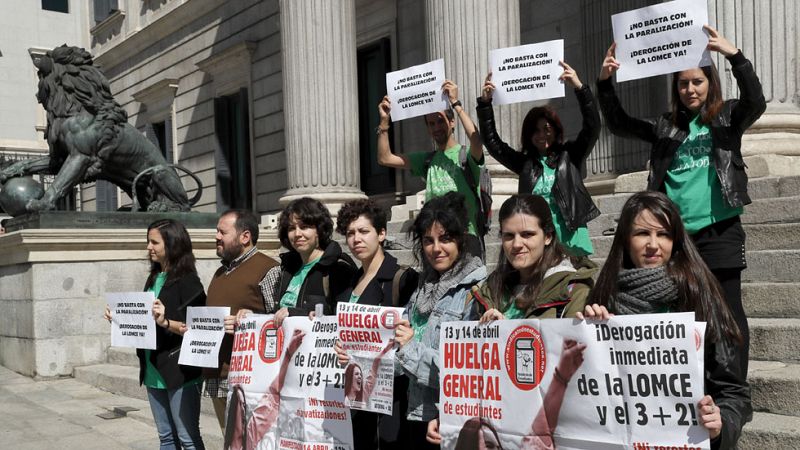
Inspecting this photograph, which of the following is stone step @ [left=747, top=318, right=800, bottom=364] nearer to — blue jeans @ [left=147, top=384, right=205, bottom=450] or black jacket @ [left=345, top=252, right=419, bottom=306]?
black jacket @ [left=345, top=252, right=419, bottom=306]

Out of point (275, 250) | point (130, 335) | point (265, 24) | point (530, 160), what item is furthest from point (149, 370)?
point (265, 24)

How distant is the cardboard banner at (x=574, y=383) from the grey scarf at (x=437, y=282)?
24cm

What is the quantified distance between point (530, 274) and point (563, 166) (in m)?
1.53

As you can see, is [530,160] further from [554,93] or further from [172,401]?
[172,401]

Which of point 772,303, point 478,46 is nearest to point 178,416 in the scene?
point 772,303

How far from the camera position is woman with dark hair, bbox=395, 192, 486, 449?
3.56 m

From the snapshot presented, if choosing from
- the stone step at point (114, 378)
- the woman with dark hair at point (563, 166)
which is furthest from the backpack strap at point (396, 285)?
the stone step at point (114, 378)

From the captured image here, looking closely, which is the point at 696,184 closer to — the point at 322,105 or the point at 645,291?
the point at 645,291

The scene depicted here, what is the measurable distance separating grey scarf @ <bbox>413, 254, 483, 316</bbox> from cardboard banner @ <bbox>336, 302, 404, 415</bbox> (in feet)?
0.38

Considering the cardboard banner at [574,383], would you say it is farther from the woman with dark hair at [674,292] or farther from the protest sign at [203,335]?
the protest sign at [203,335]

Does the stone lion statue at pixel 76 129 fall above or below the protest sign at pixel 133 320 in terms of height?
above

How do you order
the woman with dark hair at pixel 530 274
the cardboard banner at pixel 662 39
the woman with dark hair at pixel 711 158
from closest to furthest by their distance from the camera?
1. the woman with dark hair at pixel 530 274
2. the woman with dark hair at pixel 711 158
3. the cardboard banner at pixel 662 39

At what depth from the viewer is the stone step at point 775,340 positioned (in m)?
4.59

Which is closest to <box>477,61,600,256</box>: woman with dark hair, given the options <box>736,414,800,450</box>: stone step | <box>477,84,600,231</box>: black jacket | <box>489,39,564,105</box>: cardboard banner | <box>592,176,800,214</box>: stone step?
<box>477,84,600,231</box>: black jacket
